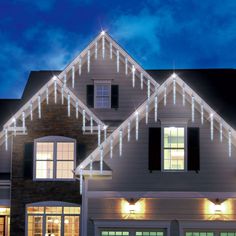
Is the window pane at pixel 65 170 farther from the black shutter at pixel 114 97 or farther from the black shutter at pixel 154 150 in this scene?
the black shutter at pixel 114 97

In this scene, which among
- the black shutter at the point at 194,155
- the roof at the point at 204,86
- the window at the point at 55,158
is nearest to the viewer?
the black shutter at the point at 194,155

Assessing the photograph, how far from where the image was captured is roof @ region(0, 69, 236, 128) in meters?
26.8

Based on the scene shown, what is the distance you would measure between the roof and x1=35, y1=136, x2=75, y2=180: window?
4992 mm

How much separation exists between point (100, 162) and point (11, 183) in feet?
13.5

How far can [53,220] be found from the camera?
71.0ft

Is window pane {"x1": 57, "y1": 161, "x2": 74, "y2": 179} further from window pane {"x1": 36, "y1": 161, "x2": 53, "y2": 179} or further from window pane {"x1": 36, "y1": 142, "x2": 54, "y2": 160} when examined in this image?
window pane {"x1": 36, "y1": 142, "x2": 54, "y2": 160}

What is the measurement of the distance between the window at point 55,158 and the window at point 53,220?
3.99ft

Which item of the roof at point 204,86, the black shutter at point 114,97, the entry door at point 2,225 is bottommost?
the entry door at point 2,225

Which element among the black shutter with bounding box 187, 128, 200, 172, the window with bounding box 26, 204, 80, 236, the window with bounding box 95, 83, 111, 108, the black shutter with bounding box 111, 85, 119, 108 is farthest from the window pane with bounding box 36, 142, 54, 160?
the black shutter with bounding box 187, 128, 200, 172

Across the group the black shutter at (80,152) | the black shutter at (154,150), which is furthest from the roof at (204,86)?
the black shutter at (154,150)

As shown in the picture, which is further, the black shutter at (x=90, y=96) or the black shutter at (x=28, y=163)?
the black shutter at (x=90, y=96)

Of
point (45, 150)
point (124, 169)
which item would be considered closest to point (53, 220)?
point (45, 150)

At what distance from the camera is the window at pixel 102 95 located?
2456 centimetres

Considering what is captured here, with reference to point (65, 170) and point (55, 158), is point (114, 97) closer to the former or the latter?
point (55, 158)
